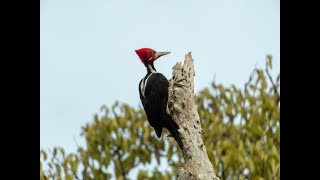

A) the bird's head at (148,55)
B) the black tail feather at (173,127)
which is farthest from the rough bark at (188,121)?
the bird's head at (148,55)

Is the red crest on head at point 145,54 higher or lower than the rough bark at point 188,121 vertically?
higher

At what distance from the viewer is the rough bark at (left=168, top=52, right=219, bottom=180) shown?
4.93 metres

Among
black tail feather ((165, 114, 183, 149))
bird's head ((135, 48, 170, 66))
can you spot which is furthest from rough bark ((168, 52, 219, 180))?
bird's head ((135, 48, 170, 66))

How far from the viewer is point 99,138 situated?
10992 mm

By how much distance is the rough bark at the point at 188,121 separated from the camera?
4926mm

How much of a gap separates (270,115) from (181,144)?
200 inches

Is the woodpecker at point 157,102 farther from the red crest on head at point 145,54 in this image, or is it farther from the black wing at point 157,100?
the red crest on head at point 145,54

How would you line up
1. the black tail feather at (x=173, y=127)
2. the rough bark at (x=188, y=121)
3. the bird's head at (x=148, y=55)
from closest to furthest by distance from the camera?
1. the rough bark at (x=188, y=121)
2. the black tail feather at (x=173, y=127)
3. the bird's head at (x=148, y=55)
